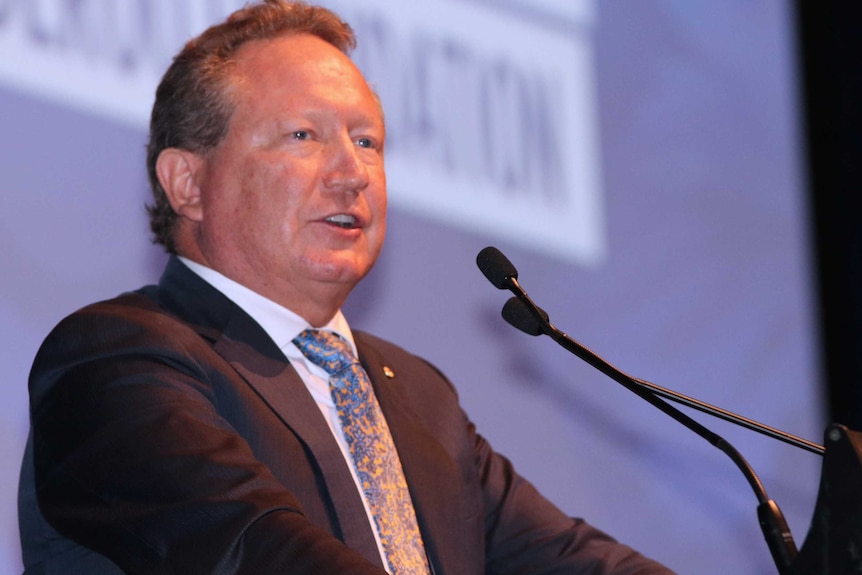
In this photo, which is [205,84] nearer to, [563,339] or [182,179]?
[182,179]

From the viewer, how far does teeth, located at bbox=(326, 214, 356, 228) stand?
8.00 feet

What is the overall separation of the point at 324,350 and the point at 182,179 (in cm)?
50

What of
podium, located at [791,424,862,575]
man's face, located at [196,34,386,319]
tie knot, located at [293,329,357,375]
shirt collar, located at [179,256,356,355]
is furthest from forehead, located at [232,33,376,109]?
podium, located at [791,424,862,575]

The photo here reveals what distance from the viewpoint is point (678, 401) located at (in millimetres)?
1814

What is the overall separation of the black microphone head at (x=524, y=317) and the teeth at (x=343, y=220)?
64 cm

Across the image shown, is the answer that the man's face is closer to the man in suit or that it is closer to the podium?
the man in suit

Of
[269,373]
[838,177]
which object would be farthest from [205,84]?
[838,177]

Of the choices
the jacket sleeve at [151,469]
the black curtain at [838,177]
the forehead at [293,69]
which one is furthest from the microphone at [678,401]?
the black curtain at [838,177]

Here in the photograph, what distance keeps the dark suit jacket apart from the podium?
1.84 feet

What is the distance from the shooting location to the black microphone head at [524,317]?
1876 millimetres

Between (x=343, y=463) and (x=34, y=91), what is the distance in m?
1.15

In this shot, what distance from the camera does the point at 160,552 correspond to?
5.57 ft

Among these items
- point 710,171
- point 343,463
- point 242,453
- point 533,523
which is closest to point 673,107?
point 710,171

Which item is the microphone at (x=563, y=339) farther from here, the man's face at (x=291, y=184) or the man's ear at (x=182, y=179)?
the man's ear at (x=182, y=179)
